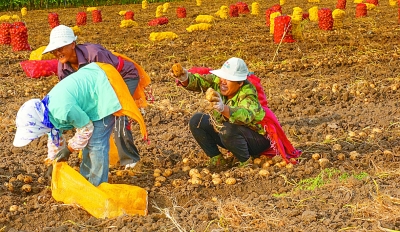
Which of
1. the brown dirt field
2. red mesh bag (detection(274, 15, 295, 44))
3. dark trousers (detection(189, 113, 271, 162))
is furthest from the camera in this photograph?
red mesh bag (detection(274, 15, 295, 44))

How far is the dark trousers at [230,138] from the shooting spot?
5.04 meters

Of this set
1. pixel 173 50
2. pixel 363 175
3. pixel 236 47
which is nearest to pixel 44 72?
pixel 173 50

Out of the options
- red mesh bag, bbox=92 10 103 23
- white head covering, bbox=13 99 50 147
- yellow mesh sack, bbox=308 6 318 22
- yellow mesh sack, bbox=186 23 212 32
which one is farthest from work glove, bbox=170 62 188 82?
red mesh bag, bbox=92 10 103 23

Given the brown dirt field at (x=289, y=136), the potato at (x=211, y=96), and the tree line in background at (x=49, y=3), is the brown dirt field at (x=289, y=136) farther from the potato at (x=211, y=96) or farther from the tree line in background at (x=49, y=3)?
the tree line in background at (x=49, y=3)

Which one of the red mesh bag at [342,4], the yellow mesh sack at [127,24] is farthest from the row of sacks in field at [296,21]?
the yellow mesh sack at [127,24]

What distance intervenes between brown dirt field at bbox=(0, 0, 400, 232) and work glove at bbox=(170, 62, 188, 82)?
82 cm

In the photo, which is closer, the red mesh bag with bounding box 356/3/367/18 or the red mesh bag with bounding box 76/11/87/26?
the red mesh bag with bounding box 356/3/367/18

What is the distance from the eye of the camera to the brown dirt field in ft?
12.6

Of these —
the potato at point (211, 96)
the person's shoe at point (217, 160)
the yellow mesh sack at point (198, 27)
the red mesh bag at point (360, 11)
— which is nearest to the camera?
the potato at point (211, 96)

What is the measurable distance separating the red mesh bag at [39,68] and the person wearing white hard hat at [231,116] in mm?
4865

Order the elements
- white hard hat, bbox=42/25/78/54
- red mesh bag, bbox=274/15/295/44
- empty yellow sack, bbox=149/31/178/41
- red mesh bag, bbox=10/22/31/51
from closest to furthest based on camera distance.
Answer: white hard hat, bbox=42/25/78/54 < red mesh bag, bbox=274/15/295/44 < red mesh bag, bbox=10/22/31/51 < empty yellow sack, bbox=149/31/178/41

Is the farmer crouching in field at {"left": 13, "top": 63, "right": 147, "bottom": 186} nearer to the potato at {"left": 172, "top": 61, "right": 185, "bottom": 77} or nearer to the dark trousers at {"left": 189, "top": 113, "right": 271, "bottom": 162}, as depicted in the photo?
the potato at {"left": 172, "top": 61, "right": 185, "bottom": 77}

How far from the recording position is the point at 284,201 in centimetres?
403

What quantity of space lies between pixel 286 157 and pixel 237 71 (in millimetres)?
936
